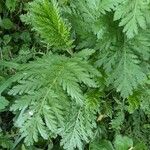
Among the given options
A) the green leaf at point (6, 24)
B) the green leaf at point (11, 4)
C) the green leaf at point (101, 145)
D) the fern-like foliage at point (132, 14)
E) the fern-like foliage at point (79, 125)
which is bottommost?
the green leaf at point (101, 145)

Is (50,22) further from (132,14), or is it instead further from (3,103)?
(3,103)

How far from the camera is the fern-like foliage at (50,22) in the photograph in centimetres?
207

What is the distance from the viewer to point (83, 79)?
2.11 m

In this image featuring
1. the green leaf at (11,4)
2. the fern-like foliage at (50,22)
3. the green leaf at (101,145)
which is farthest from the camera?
the green leaf at (11,4)

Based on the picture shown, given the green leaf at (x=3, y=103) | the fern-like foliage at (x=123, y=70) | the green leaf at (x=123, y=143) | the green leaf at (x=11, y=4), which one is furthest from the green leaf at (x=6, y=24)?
the green leaf at (x=123, y=143)

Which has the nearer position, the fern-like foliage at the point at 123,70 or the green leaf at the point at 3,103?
the fern-like foliage at the point at 123,70

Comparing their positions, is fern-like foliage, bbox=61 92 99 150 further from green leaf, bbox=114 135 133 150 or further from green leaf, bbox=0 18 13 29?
green leaf, bbox=0 18 13 29

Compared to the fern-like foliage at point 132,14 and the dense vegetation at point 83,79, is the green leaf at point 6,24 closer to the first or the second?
the dense vegetation at point 83,79

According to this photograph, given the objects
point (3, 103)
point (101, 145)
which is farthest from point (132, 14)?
point (3, 103)

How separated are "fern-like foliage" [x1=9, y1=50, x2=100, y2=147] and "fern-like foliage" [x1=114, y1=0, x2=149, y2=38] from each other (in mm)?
301

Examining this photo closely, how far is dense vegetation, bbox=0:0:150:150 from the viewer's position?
211 cm

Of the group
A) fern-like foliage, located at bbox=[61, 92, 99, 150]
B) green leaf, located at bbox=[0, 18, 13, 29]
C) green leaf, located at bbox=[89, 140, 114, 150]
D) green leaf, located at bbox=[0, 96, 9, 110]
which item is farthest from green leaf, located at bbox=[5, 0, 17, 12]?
green leaf, located at bbox=[89, 140, 114, 150]

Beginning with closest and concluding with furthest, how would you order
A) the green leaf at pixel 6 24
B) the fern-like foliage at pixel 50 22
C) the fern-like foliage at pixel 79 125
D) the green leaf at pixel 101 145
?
1. the fern-like foliage at pixel 50 22
2. the fern-like foliage at pixel 79 125
3. the green leaf at pixel 101 145
4. the green leaf at pixel 6 24

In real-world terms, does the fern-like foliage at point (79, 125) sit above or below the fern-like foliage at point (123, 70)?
below
